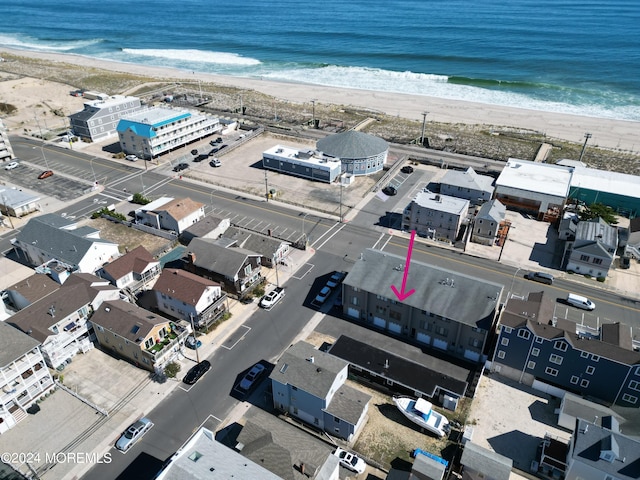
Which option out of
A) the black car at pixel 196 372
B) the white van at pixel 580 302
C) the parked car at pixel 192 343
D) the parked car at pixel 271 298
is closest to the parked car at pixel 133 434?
the black car at pixel 196 372

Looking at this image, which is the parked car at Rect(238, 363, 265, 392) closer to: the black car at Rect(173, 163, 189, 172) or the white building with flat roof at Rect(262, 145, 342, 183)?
the white building with flat roof at Rect(262, 145, 342, 183)

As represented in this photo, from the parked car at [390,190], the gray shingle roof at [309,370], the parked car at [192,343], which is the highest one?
the gray shingle roof at [309,370]

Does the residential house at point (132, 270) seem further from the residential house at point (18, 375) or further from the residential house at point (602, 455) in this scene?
the residential house at point (602, 455)

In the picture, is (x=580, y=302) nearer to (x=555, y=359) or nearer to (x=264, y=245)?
(x=555, y=359)

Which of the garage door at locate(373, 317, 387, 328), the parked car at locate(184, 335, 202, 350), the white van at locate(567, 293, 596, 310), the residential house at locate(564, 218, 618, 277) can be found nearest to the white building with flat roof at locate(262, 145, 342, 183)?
the garage door at locate(373, 317, 387, 328)

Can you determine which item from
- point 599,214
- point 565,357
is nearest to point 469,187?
point 599,214

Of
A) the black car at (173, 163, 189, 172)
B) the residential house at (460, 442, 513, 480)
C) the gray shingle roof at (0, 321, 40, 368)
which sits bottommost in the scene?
the residential house at (460, 442, 513, 480)

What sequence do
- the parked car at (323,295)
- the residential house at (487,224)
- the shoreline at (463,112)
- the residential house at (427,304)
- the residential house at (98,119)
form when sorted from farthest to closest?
the shoreline at (463,112)
the residential house at (98,119)
the residential house at (487,224)
the parked car at (323,295)
the residential house at (427,304)
